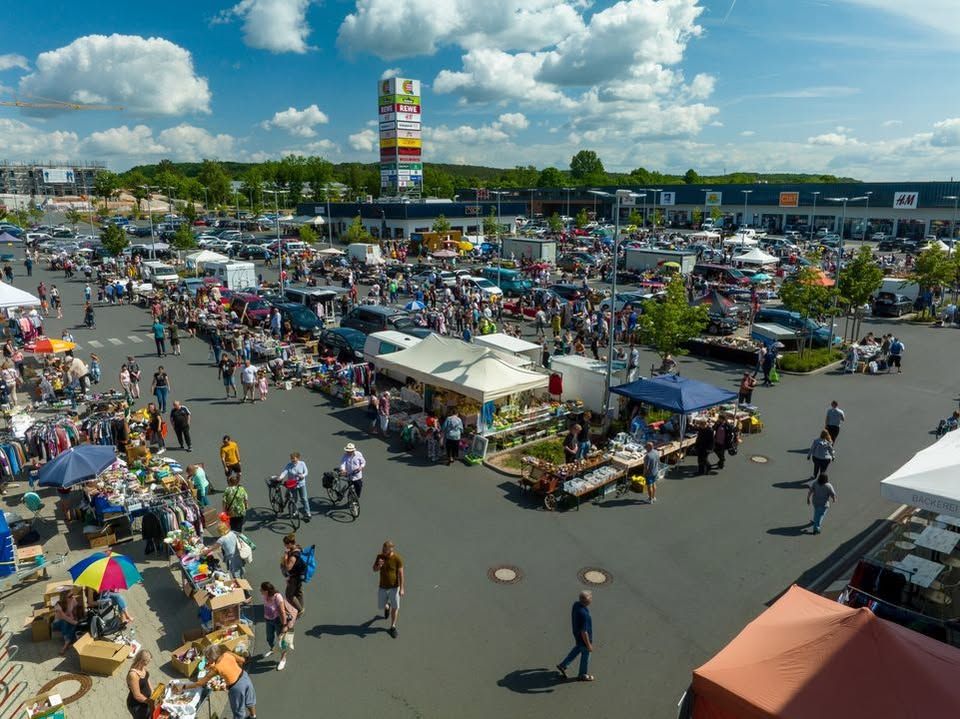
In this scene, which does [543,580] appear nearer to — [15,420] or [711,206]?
[15,420]

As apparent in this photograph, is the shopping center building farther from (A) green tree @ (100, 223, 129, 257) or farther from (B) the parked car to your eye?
(A) green tree @ (100, 223, 129, 257)

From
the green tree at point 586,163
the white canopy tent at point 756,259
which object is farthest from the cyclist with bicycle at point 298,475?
the green tree at point 586,163

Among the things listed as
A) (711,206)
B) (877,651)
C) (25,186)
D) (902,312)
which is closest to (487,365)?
(877,651)

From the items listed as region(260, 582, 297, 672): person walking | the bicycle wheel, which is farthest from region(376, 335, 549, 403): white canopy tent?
region(260, 582, 297, 672): person walking

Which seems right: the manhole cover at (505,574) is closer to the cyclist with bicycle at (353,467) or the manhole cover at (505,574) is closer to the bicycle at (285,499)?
the cyclist with bicycle at (353,467)

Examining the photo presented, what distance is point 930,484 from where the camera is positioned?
9.82 m

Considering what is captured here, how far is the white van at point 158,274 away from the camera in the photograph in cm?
3903

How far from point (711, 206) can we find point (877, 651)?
281 feet

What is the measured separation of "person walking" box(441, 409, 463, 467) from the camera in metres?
15.5

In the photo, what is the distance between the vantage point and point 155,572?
11031 mm

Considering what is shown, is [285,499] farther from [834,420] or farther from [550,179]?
[550,179]

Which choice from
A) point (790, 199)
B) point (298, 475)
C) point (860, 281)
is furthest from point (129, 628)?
point (790, 199)

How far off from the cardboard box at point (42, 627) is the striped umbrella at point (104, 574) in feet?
3.31

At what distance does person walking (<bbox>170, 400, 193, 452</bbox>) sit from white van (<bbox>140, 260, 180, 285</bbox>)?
84.3 feet
